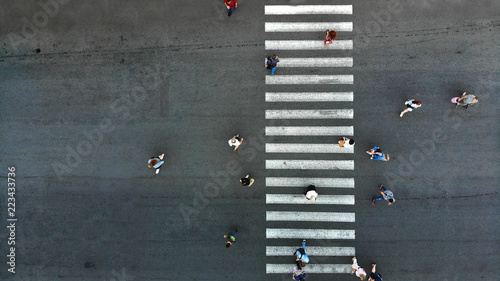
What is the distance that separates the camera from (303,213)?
1046 cm

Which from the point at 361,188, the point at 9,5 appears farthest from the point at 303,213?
the point at 9,5

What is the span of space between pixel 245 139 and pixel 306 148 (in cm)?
249

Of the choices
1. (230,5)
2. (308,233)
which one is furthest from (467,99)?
(230,5)

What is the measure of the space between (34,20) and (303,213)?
13.9 metres

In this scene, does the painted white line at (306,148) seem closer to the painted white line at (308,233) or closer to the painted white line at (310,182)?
the painted white line at (310,182)

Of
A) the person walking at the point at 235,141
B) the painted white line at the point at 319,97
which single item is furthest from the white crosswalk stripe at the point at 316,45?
the person walking at the point at 235,141

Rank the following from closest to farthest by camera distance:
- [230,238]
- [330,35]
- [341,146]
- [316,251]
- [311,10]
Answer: [330,35] < [341,146] < [230,238] < [316,251] < [311,10]

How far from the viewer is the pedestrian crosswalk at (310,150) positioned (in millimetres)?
10406

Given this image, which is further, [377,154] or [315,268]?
[315,268]

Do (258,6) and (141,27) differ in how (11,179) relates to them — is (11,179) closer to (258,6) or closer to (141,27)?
(141,27)

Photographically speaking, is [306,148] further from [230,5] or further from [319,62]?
[230,5]

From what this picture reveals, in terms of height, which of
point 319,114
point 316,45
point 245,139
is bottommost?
point 245,139

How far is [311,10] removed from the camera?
420 inches

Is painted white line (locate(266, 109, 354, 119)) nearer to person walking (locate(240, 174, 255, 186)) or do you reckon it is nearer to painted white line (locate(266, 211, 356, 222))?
person walking (locate(240, 174, 255, 186))
